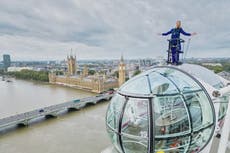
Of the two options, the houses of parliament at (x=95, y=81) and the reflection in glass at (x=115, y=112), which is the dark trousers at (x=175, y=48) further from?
the houses of parliament at (x=95, y=81)

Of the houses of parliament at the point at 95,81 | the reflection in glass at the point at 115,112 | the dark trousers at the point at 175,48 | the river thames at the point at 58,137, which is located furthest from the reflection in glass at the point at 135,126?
the houses of parliament at the point at 95,81

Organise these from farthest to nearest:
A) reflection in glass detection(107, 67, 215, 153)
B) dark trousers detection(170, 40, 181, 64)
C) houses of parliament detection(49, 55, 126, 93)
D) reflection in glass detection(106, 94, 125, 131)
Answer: houses of parliament detection(49, 55, 126, 93)
dark trousers detection(170, 40, 181, 64)
reflection in glass detection(106, 94, 125, 131)
reflection in glass detection(107, 67, 215, 153)

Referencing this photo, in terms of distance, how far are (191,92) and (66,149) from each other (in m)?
7.57

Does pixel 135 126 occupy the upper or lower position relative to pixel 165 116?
lower

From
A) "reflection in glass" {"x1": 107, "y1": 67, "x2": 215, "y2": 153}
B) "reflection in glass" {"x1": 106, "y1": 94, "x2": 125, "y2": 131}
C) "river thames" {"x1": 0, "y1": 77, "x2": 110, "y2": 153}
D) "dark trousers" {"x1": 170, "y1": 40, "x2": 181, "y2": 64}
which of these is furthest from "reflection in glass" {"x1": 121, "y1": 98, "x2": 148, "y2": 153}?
"river thames" {"x1": 0, "y1": 77, "x2": 110, "y2": 153}

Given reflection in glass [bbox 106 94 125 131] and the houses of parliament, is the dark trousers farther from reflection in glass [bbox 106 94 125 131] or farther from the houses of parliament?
the houses of parliament

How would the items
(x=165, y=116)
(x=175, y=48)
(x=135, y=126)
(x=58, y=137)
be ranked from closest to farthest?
1. (x=165, y=116)
2. (x=135, y=126)
3. (x=175, y=48)
4. (x=58, y=137)

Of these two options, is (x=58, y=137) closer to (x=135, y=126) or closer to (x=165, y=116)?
(x=135, y=126)

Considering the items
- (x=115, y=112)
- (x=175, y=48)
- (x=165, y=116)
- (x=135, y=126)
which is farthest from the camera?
(x=175, y=48)

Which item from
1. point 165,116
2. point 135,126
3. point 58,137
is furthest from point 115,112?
point 58,137

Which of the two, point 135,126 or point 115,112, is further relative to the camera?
point 115,112

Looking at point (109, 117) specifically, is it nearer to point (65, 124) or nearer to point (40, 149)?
point (40, 149)

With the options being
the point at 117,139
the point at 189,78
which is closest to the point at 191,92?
the point at 189,78

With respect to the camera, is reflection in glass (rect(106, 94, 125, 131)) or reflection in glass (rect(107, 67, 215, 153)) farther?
reflection in glass (rect(106, 94, 125, 131))
